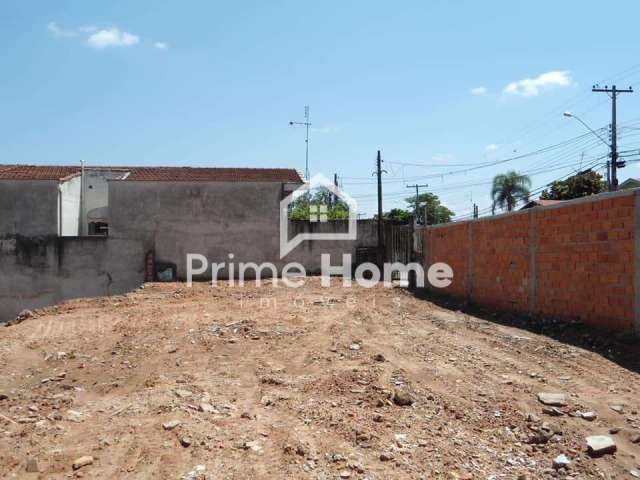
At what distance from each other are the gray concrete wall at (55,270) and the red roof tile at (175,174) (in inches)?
90.7

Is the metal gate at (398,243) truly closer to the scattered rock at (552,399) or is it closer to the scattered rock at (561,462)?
the scattered rock at (552,399)

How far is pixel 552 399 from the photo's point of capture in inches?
183

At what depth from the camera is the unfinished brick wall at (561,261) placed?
22.2 feet

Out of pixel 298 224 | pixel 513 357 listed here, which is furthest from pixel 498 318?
pixel 298 224

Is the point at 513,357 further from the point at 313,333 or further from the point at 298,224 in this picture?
the point at 298,224

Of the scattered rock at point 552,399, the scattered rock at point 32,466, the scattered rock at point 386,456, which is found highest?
the scattered rock at point 552,399

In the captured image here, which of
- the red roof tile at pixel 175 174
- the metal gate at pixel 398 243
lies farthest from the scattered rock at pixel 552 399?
the red roof tile at pixel 175 174

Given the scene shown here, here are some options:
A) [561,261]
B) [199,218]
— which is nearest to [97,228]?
[199,218]

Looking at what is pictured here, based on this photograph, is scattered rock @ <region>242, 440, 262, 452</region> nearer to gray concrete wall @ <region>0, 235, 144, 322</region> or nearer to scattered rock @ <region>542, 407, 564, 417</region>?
scattered rock @ <region>542, 407, 564, 417</region>

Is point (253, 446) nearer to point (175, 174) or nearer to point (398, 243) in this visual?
point (398, 243)

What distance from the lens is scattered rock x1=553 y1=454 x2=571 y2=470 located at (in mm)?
3549

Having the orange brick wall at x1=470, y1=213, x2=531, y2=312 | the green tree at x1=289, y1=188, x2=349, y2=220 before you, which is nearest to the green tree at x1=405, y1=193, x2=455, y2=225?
the green tree at x1=289, y1=188, x2=349, y2=220

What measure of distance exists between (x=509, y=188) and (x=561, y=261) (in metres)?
30.1

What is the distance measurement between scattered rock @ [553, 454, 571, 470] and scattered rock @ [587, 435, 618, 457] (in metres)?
0.23
